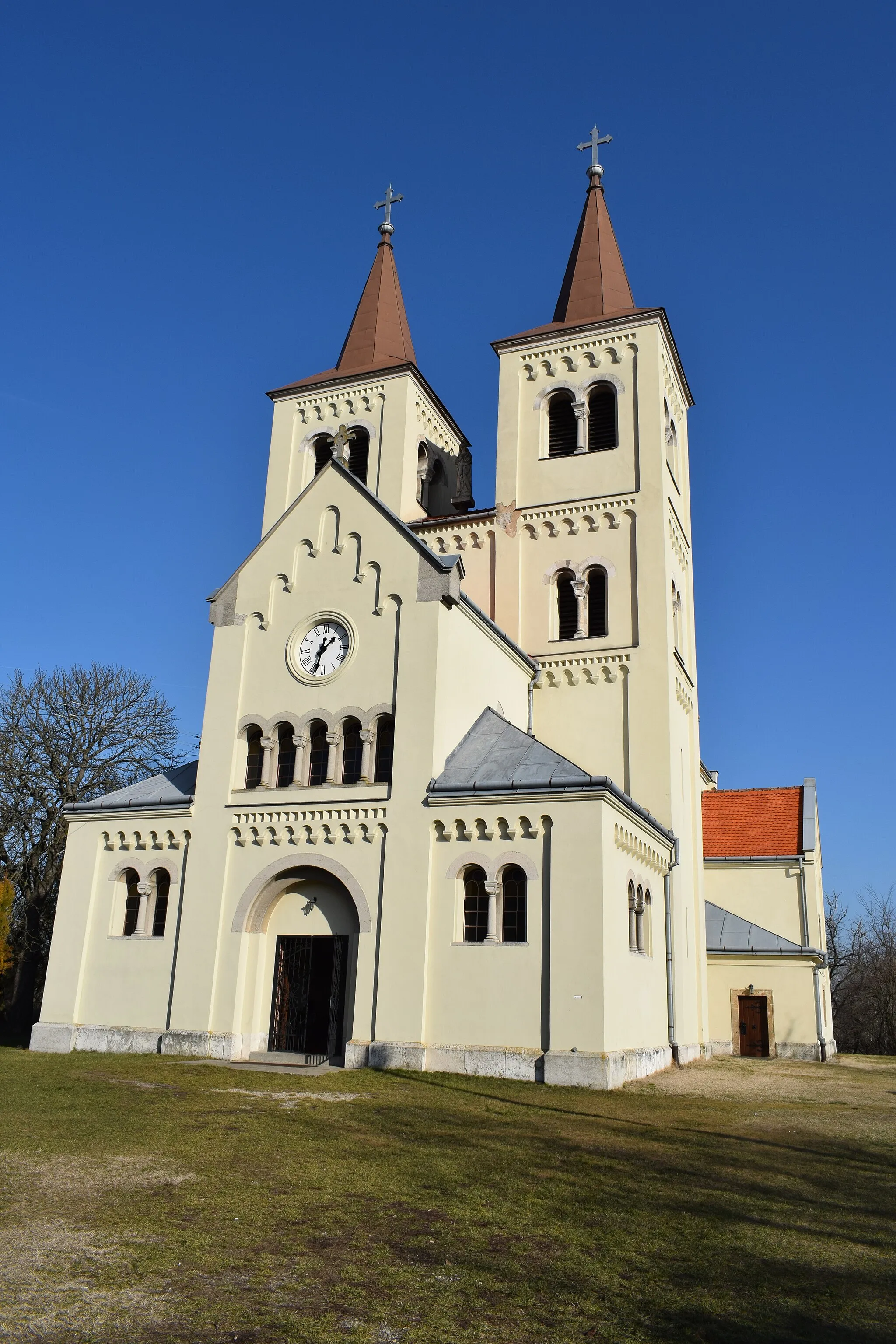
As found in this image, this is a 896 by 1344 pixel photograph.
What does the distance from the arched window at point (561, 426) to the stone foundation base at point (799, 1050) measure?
18626 mm

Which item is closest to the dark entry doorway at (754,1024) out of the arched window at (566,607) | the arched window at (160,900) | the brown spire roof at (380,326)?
the arched window at (566,607)

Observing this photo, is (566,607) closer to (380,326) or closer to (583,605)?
(583,605)

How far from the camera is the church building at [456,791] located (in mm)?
19172

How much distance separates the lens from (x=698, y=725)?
105 ft

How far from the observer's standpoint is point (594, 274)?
32.5m

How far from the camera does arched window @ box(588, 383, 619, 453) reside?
97.2 ft

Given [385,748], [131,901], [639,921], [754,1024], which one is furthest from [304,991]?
[754,1024]

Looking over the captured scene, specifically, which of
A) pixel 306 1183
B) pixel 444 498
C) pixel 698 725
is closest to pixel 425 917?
pixel 306 1183

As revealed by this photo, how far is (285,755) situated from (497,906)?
6.40 metres

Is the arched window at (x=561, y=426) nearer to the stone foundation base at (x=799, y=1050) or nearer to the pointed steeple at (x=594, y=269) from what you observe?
the pointed steeple at (x=594, y=269)

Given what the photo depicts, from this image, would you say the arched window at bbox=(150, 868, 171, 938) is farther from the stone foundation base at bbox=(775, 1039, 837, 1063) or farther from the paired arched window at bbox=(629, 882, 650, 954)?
the stone foundation base at bbox=(775, 1039, 837, 1063)

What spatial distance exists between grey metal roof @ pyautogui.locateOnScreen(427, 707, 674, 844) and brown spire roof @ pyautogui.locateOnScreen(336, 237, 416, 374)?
48.8 ft

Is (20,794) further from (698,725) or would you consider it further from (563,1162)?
(563,1162)

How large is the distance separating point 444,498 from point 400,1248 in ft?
93.0
